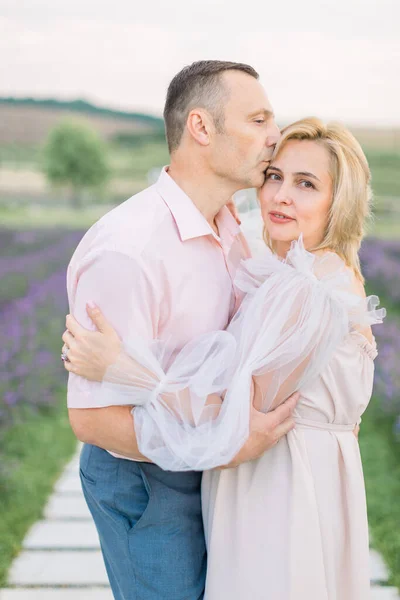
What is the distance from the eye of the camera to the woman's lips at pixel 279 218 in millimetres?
2312

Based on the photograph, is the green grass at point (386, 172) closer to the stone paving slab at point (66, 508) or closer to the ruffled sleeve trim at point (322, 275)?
the stone paving slab at point (66, 508)

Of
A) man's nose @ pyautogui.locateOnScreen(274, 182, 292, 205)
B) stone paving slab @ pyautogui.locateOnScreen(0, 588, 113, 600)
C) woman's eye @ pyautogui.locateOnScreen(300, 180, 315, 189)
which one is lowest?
stone paving slab @ pyautogui.locateOnScreen(0, 588, 113, 600)

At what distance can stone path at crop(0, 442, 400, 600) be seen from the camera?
10.9 ft

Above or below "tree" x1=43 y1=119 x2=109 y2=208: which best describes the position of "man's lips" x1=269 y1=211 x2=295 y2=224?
above

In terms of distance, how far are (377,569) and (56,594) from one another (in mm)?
1502

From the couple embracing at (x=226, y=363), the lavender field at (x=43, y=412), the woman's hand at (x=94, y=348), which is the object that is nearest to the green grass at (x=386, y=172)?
the lavender field at (x=43, y=412)

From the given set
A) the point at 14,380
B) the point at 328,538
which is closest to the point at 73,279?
the point at 328,538

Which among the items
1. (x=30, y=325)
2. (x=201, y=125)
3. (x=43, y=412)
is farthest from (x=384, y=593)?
(x=30, y=325)

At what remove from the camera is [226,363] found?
80.4 inches

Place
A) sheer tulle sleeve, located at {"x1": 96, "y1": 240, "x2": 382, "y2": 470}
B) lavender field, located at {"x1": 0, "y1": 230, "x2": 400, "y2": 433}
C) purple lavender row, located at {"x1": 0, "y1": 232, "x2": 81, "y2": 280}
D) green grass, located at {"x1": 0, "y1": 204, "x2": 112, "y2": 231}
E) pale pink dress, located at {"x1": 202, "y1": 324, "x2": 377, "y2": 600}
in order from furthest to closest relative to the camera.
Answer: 1. green grass, located at {"x1": 0, "y1": 204, "x2": 112, "y2": 231}
2. purple lavender row, located at {"x1": 0, "y1": 232, "x2": 81, "y2": 280}
3. lavender field, located at {"x1": 0, "y1": 230, "x2": 400, "y2": 433}
4. pale pink dress, located at {"x1": 202, "y1": 324, "x2": 377, "y2": 600}
5. sheer tulle sleeve, located at {"x1": 96, "y1": 240, "x2": 382, "y2": 470}

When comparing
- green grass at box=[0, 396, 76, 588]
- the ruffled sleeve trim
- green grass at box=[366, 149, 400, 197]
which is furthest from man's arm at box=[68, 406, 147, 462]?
green grass at box=[366, 149, 400, 197]

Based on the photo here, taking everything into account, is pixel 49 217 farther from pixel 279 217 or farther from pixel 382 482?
pixel 279 217

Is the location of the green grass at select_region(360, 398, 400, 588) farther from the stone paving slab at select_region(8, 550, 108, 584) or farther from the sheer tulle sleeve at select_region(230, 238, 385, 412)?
the sheer tulle sleeve at select_region(230, 238, 385, 412)

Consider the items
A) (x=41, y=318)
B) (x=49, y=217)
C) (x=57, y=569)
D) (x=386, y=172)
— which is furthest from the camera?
(x=49, y=217)
